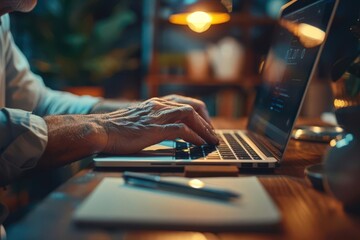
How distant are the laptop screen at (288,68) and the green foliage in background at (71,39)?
1407mm

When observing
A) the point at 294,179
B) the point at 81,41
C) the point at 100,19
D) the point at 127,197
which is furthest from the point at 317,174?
the point at 100,19

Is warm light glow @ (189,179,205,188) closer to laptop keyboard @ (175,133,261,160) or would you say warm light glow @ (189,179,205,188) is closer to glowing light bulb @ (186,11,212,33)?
laptop keyboard @ (175,133,261,160)

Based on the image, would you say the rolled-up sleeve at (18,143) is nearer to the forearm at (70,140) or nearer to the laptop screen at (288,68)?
the forearm at (70,140)

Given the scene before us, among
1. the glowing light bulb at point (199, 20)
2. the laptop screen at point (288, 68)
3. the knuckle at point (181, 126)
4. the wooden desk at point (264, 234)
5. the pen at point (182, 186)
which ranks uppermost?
the glowing light bulb at point (199, 20)

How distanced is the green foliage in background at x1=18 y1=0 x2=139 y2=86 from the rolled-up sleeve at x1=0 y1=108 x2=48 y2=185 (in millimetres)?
1621

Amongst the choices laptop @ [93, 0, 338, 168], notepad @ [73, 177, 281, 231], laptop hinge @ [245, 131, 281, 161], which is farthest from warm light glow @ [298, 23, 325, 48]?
notepad @ [73, 177, 281, 231]

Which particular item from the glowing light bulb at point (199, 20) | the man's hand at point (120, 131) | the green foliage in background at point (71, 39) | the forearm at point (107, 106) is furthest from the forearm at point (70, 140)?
the green foliage in background at point (71, 39)

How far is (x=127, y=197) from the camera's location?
18.9 inches

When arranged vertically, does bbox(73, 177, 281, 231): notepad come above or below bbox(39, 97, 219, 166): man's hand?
below

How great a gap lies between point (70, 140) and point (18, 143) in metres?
0.09

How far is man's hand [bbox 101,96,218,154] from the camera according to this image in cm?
72

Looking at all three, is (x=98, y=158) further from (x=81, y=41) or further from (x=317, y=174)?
(x=81, y=41)

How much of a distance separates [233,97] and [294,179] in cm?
198

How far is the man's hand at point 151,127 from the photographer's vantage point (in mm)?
721
